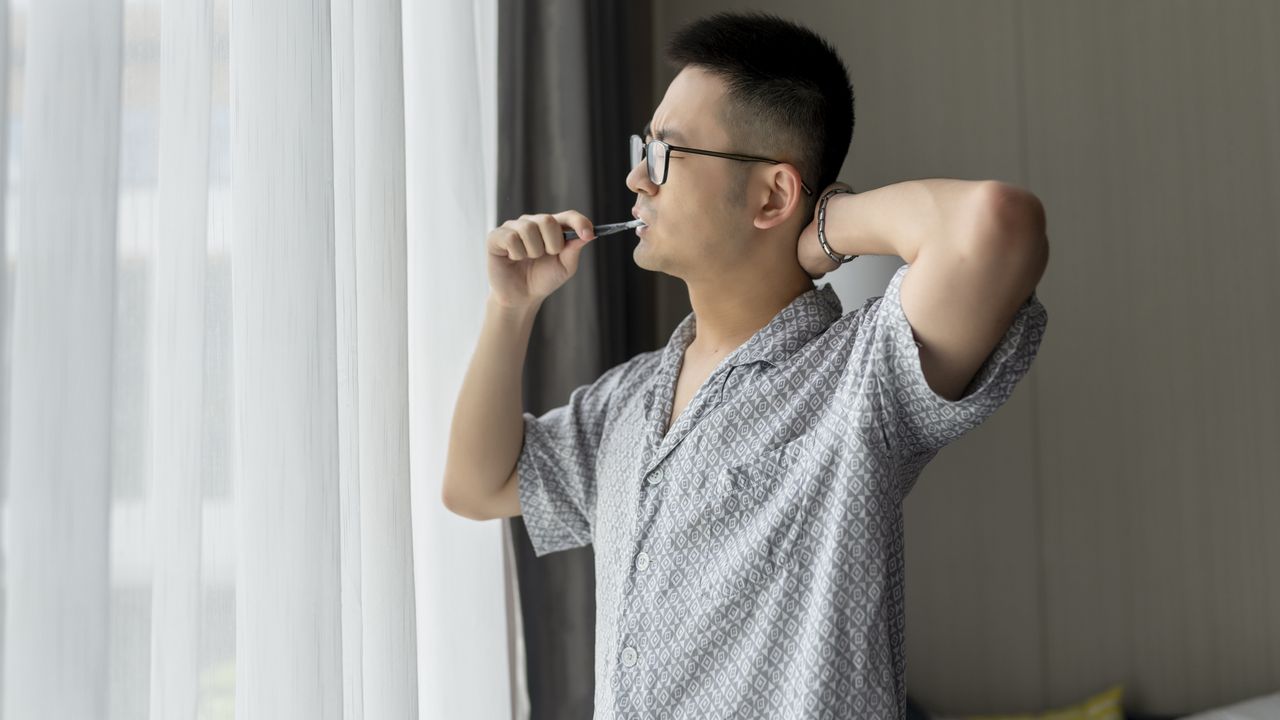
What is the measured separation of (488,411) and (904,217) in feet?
1.85

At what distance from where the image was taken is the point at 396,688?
104 centimetres

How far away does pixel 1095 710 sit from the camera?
5.72 ft

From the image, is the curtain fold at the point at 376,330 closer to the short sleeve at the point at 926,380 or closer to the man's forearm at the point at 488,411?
the man's forearm at the point at 488,411

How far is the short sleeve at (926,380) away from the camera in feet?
2.82

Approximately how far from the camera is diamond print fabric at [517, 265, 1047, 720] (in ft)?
2.94

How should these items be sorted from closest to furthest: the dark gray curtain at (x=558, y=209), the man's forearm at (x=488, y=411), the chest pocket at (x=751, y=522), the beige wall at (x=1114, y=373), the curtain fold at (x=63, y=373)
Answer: the curtain fold at (x=63, y=373)
the chest pocket at (x=751, y=522)
the man's forearm at (x=488, y=411)
the dark gray curtain at (x=558, y=209)
the beige wall at (x=1114, y=373)

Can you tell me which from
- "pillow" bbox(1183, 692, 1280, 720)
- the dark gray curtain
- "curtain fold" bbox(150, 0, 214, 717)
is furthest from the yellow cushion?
"curtain fold" bbox(150, 0, 214, 717)

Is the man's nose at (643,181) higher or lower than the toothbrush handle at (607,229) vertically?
higher

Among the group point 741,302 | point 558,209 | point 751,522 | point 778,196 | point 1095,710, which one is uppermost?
point 558,209

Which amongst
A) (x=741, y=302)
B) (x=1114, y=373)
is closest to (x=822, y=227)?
(x=741, y=302)

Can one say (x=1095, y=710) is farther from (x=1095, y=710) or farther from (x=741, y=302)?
(x=741, y=302)

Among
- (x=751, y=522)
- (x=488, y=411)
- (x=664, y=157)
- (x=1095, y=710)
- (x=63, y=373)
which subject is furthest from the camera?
(x=1095, y=710)

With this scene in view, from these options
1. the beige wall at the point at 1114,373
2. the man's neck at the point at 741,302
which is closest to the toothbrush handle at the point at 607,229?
the man's neck at the point at 741,302

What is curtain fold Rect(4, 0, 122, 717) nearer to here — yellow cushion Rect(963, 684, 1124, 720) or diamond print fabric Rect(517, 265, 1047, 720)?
diamond print fabric Rect(517, 265, 1047, 720)
